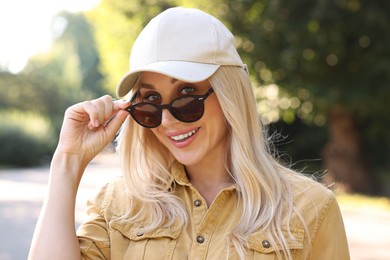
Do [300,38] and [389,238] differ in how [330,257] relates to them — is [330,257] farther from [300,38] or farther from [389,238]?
[300,38]

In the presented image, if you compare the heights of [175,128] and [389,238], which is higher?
[175,128]

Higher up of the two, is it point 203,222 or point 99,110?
point 99,110

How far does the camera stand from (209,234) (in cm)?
220

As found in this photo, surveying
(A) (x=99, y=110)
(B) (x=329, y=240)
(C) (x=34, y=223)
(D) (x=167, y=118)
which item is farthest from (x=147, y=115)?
(C) (x=34, y=223)

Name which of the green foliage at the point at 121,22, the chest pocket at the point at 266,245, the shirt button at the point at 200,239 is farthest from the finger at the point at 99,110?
the green foliage at the point at 121,22

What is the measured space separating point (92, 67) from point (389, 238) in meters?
47.9

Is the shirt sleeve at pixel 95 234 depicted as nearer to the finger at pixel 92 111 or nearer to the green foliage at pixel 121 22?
the finger at pixel 92 111

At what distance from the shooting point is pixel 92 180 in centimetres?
1712

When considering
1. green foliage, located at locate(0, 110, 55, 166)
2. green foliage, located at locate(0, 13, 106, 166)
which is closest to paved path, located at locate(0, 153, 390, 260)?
green foliage, located at locate(0, 110, 55, 166)

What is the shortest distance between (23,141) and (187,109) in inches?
894

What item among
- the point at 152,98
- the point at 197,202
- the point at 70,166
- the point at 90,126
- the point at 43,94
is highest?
the point at 152,98

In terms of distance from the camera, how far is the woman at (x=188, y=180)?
216 centimetres

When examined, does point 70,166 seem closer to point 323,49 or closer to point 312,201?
point 312,201

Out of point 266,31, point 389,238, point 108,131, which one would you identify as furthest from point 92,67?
point 108,131
